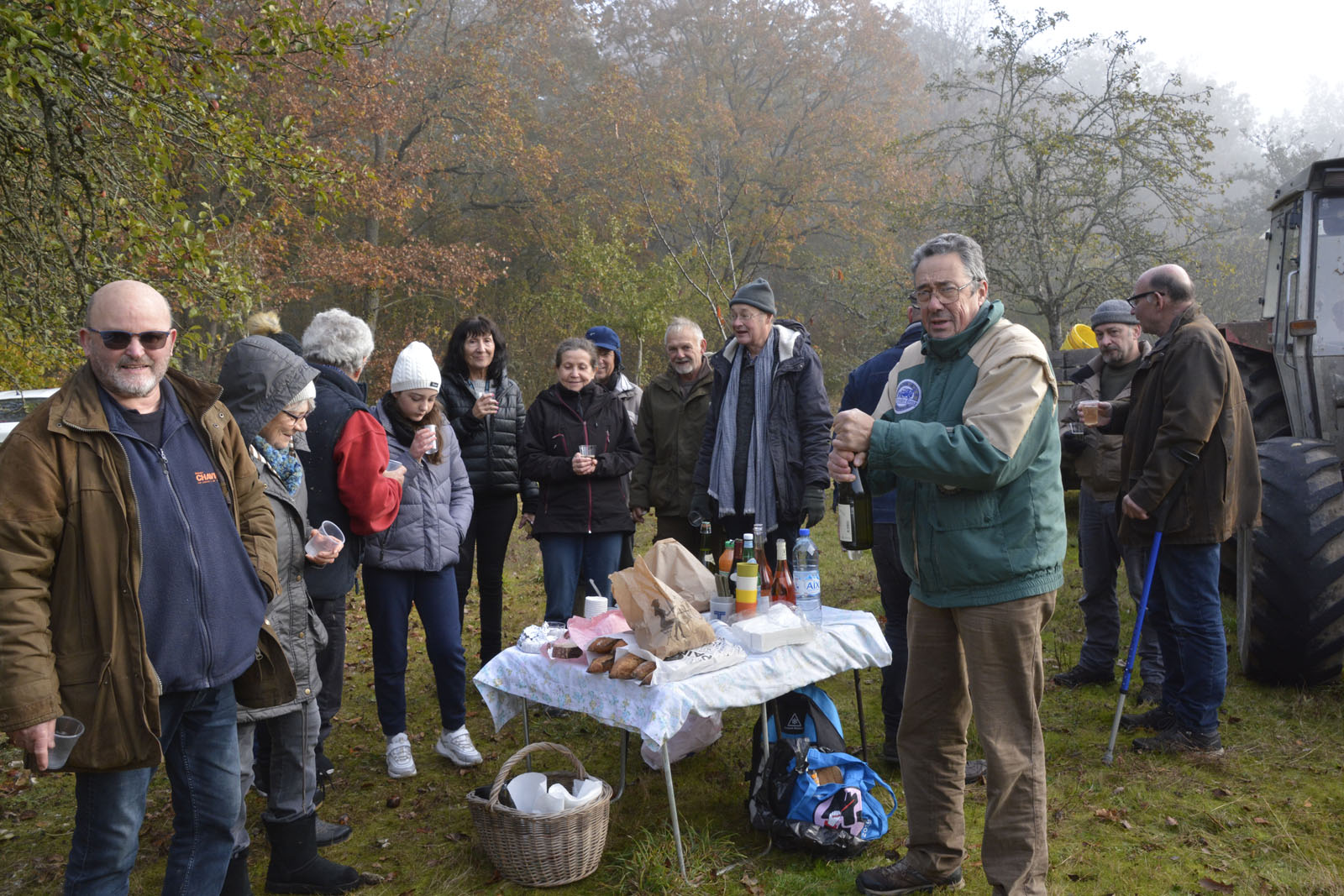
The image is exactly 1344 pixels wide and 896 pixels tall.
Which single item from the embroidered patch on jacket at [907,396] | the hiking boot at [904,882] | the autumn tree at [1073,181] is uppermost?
the autumn tree at [1073,181]

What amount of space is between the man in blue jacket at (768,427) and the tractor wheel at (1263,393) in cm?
315

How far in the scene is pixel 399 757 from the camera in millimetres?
4211

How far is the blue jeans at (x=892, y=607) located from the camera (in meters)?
3.89

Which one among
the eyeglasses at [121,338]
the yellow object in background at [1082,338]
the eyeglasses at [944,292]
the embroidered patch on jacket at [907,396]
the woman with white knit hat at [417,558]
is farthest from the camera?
the yellow object in background at [1082,338]

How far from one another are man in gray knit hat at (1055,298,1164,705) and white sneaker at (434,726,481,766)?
3.14 meters

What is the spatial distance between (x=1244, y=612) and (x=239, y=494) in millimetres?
4555

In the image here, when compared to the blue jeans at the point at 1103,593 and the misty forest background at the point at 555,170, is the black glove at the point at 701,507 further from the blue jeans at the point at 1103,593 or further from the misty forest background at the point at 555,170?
the misty forest background at the point at 555,170

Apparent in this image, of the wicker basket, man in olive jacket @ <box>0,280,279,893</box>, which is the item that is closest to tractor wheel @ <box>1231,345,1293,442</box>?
the wicker basket

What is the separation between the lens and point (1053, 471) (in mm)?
2744

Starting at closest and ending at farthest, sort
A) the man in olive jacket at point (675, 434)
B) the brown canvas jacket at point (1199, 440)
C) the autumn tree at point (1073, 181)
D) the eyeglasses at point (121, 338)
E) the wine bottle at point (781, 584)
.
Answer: the eyeglasses at point (121, 338) → the wine bottle at point (781, 584) → the brown canvas jacket at point (1199, 440) → the man in olive jacket at point (675, 434) → the autumn tree at point (1073, 181)

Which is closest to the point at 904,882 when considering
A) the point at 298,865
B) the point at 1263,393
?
the point at 298,865

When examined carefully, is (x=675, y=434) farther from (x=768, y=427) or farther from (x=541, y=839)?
(x=541, y=839)

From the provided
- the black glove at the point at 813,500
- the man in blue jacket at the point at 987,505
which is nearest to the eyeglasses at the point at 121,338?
the man in blue jacket at the point at 987,505

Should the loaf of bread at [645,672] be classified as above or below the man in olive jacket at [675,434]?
below
